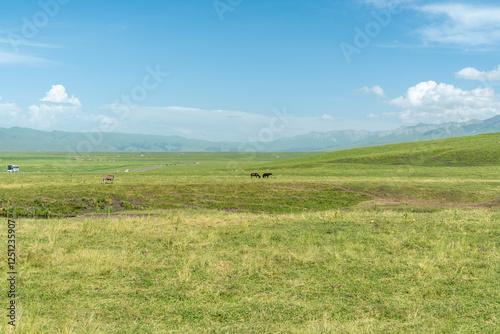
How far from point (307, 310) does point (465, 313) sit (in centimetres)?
477

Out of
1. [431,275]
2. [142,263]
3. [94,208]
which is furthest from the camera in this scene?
[94,208]

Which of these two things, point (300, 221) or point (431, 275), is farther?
point (300, 221)

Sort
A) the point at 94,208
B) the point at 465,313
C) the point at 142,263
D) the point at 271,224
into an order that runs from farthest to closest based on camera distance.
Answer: the point at 94,208 < the point at 271,224 < the point at 142,263 < the point at 465,313

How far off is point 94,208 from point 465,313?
1412 inches

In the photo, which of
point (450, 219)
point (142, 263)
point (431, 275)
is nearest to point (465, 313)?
point (431, 275)

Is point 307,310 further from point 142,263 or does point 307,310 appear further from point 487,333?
point 142,263

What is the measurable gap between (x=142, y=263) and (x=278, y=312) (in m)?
6.99

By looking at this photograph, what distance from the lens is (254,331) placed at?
9.24 metres

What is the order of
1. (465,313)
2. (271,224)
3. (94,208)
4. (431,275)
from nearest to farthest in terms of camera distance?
(465,313), (431,275), (271,224), (94,208)

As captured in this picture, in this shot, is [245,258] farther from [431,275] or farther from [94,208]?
[94,208]

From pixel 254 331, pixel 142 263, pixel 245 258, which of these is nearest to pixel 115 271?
pixel 142 263

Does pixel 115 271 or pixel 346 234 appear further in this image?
pixel 346 234

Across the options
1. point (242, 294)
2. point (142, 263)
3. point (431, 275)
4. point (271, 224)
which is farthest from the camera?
point (271, 224)

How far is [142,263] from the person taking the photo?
1465 cm
